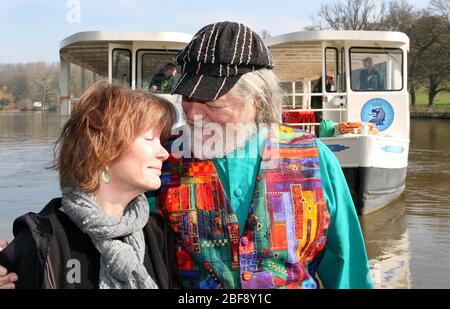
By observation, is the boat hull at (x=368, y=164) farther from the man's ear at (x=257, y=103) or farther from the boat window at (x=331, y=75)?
the man's ear at (x=257, y=103)

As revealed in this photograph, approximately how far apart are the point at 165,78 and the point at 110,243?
899cm

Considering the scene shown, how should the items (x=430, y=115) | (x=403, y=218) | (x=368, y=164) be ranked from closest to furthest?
(x=368, y=164) < (x=403, y=218) < (x=430, y=115)

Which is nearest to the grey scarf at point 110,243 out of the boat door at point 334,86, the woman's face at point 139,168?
the woman's face at point 139,168

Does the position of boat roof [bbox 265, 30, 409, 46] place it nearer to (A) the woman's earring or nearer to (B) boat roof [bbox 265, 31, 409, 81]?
(B) boat roof [bbox 265, 31, 409, 81]

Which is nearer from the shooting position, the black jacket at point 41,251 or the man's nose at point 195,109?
the black jacket at point 41,251

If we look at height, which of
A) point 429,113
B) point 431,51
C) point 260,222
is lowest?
point 429,113

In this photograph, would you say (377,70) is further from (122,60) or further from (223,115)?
(223,115)

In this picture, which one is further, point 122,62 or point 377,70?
point 122,62

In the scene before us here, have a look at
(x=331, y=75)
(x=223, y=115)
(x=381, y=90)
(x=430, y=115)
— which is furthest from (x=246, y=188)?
(x=430, y=115)

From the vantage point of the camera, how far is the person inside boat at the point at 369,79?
1089 centimetres

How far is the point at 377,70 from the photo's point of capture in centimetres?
1105

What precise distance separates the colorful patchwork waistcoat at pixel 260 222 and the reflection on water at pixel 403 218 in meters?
0.74

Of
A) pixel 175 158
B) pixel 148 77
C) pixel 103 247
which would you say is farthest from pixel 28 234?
pixel 148 77

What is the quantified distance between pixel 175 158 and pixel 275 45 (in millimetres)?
9794
